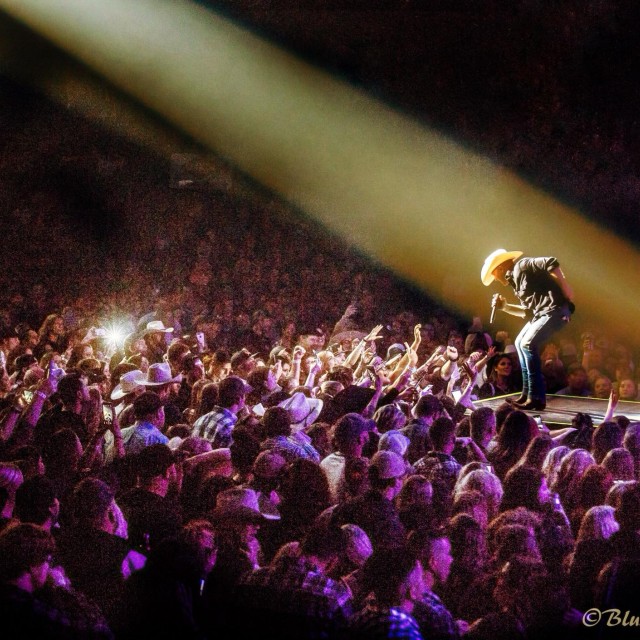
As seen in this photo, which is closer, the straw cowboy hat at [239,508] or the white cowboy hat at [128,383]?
the straw cowboy hat at [239,508]

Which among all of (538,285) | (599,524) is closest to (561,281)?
(538,285)

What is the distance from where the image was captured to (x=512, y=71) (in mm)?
10469

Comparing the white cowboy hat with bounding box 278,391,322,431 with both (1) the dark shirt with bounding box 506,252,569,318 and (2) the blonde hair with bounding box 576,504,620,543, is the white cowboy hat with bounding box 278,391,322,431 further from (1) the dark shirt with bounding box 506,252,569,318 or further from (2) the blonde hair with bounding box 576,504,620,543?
(1) the dark shirt with bounding box 506,252,569,318

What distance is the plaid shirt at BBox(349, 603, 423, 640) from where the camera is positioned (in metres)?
2.04

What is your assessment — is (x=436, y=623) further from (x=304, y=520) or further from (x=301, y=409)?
(x=301, y=409)

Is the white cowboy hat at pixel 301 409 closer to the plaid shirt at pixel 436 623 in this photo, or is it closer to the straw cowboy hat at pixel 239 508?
the straw cowboy hat at pixel 239 508

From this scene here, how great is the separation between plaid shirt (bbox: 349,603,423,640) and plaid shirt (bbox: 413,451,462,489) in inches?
43.2

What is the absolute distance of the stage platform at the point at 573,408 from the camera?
→ 489 centimetres

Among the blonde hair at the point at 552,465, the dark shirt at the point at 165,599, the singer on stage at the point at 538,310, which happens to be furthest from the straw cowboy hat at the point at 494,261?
the dark shirt at the point at 165,599

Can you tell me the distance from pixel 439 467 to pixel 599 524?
76 centimetres

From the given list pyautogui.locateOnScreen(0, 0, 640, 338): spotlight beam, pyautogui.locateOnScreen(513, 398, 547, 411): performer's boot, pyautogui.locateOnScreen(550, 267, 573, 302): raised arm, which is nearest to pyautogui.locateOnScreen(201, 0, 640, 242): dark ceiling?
pyautogui.locateOnScreen(0, 0, 640, 338): spotlight beam

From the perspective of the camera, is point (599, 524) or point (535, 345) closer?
point (599, 524)

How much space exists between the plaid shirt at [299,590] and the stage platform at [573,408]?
100 inches

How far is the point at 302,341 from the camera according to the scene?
722 cm
